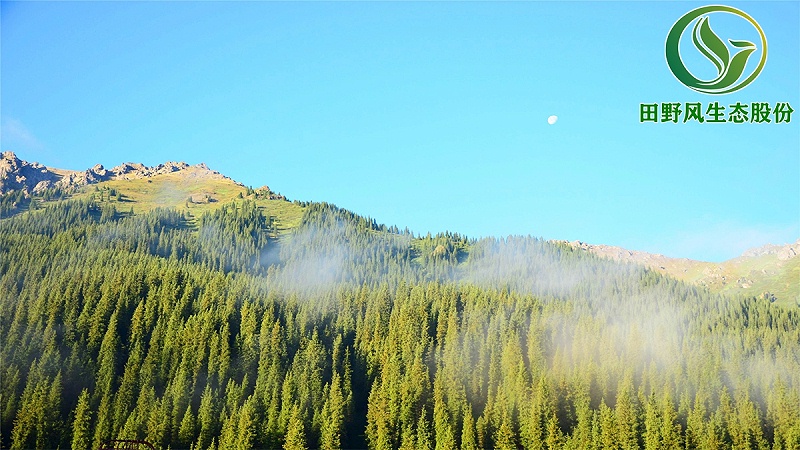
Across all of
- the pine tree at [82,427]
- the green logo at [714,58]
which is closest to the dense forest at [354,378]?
the pine tree at [82,427]

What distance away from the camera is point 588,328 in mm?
188500

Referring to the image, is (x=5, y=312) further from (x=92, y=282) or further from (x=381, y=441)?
(x=381, y=441)

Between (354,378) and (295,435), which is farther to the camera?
(354,378)

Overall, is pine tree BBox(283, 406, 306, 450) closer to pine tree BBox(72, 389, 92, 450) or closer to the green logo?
pine tree BBox(72, 389, 92, 450)

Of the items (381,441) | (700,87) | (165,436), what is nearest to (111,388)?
(165,436)

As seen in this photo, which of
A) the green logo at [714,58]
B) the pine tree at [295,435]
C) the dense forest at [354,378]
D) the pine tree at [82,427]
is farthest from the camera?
the dense forest at [354,378]

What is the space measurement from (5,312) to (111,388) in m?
46.0

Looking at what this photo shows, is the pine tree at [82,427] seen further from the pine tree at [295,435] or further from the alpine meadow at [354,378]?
the pine tree at [295,435]

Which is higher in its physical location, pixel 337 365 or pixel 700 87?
pixel 700 87

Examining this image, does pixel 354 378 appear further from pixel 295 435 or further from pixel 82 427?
pixel 82 427

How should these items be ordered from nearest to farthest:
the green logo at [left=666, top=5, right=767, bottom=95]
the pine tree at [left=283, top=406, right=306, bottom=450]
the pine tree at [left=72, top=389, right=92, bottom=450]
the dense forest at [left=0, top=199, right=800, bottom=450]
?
1. the green logo at [left=666, top=5, right=767, bottom=95]
2. the pine tree at [left=283, top=406, right=306, bottom=450]
3. the pine tree at [left=72, top=389, right=92, bottom=450]
4. the dense forest at [left=0, top=199, right=800, bottom=450]

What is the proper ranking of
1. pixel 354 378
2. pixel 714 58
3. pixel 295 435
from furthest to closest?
pixel 354 378 → pixel 295 435 → pixel 714 58

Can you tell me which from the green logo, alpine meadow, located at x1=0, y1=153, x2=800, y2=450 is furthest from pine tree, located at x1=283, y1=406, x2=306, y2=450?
the green logo

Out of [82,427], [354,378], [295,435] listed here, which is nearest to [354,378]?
[354,378]
